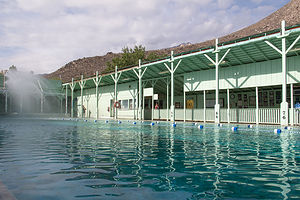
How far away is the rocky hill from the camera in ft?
288

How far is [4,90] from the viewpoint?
37.6 meters

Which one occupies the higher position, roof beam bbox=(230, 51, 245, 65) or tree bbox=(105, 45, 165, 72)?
tree bbox=(105, 45, 165, 72)

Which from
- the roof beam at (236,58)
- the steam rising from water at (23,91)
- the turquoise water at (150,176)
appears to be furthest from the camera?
the steam rising from water at (23,91)

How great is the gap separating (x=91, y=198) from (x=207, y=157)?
3.30 meters

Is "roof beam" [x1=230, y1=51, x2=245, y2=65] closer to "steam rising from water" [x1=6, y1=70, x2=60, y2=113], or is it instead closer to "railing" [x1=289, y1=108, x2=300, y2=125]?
"railing" [x1=289, y1=108, x2=300, y2=125]

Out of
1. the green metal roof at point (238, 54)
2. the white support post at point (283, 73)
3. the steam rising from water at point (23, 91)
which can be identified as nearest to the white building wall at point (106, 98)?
the green metal roof at point (238, 54)

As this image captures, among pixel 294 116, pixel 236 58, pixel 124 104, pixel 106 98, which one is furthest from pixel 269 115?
pixel 106 98

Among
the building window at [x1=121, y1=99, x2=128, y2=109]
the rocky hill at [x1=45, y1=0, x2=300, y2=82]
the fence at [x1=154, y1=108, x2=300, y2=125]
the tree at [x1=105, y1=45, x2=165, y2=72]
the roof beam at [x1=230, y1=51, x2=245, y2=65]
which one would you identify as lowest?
the fence at [x1=154, y1=108, x2=300, y2=125]

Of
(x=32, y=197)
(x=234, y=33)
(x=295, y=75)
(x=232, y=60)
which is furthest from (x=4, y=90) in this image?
(x=234, y=33)

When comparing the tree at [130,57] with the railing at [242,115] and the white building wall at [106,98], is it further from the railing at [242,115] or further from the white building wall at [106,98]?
the railing at [242,115]

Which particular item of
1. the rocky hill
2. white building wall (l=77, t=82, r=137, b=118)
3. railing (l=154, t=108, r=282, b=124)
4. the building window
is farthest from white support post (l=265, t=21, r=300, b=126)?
the rocky hill

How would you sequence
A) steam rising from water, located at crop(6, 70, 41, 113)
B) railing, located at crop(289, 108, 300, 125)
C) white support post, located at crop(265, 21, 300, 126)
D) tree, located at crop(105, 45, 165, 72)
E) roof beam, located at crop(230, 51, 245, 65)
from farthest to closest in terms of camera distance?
1. tree, located at crop(105, 45, 165, 72)
2. steam rising from water, located at crop(6, 70, 41, 113)
3. roof beam, located at crop(230, 51, 245, 65)
4. railing, located at crop(289, 108, 300, 125)
5. white support post, located at crop(265, 21, 300, 126)

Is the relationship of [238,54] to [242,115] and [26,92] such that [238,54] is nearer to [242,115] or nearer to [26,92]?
[242,115]

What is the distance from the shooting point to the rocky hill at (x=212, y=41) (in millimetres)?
87875
